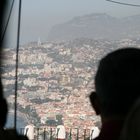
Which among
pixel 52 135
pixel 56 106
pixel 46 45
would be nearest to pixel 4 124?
pixel 56 106

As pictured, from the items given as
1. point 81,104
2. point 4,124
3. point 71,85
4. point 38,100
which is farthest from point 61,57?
point 4,124

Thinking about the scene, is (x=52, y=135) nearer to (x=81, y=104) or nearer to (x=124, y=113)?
(x=81, y=104)

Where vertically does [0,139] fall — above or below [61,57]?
above

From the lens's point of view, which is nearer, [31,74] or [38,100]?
[38,100]

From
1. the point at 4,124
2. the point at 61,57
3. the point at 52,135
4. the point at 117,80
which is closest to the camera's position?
the point at 117,80

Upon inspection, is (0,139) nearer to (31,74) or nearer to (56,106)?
(56,106)

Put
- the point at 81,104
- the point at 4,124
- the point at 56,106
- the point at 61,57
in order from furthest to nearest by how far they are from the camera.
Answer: the point at 61,57, the point at 56,106, the point at 81,104, the point at 4,124

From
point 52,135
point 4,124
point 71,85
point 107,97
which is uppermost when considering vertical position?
point 107,97
